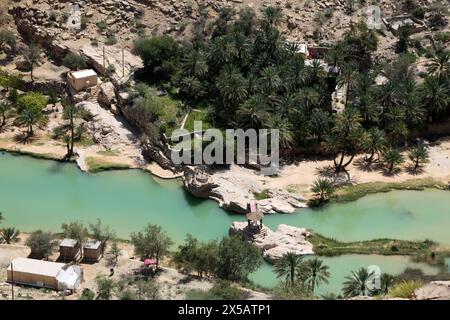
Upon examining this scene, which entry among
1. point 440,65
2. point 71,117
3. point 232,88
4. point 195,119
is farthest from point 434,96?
point 71,117

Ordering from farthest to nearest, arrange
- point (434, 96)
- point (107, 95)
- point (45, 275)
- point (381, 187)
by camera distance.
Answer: point (107, 95) → point (434, 96) → point (381, 187) → point (45, 275)

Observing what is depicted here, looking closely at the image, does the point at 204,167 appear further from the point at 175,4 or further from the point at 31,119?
the point at 175,4

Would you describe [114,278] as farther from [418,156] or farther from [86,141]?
[418,156]

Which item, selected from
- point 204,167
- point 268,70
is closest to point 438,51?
point 268,70

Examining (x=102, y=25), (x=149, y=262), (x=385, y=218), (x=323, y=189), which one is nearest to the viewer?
(x=149, y=262)

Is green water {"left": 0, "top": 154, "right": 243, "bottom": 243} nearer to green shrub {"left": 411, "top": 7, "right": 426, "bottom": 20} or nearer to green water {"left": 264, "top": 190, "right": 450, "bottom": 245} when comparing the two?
green water {"left": 264, "top": 190, "right": 450, "bottom": 245}

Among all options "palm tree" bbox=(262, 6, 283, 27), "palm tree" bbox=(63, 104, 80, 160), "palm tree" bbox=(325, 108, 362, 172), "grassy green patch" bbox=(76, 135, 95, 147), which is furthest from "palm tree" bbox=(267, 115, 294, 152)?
"palm tree" bbox=(63, 104, 80, 160)
